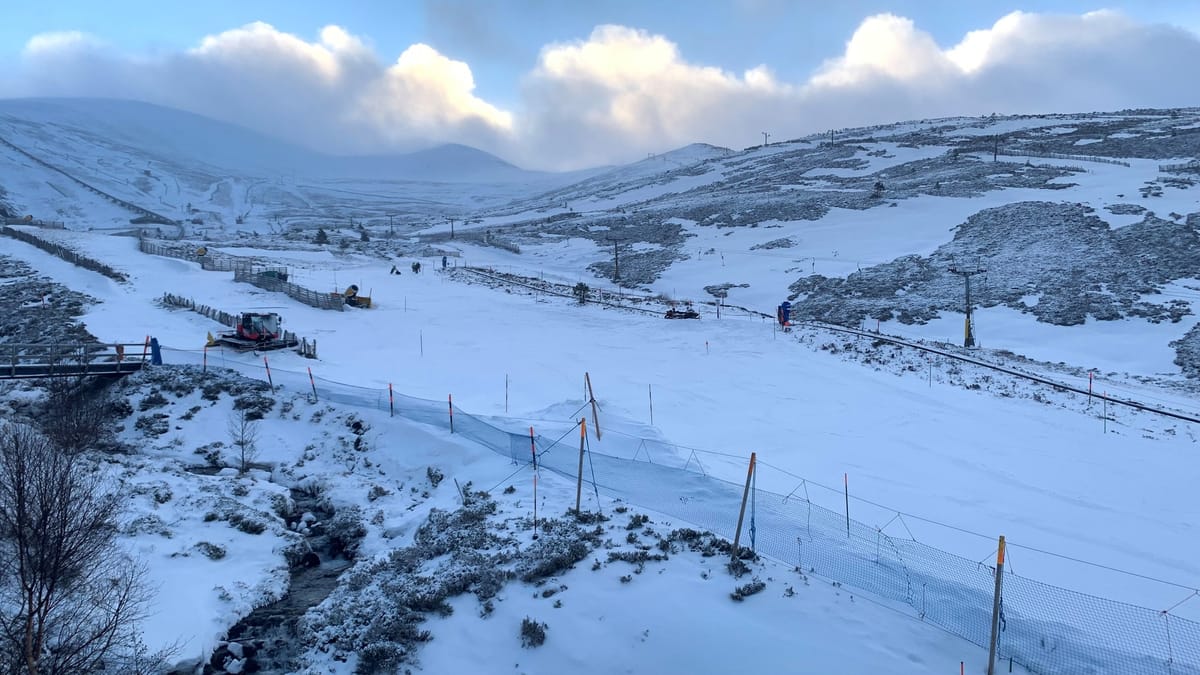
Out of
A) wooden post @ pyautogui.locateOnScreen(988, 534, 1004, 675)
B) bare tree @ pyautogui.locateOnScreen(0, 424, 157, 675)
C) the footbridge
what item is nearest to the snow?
wooden post @ pyautogui.locateOnScreen(988, 534, 1004, 675)

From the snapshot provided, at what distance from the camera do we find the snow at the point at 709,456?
11.4 meters

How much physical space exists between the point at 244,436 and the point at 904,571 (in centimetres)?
2093

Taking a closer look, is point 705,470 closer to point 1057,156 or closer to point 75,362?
point 75,362

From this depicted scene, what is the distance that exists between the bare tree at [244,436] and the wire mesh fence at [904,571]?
27.3 feet

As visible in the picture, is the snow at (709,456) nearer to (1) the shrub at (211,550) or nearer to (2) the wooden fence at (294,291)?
(1) the shrub at (211,550)

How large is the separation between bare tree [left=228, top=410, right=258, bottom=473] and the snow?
2.32ft

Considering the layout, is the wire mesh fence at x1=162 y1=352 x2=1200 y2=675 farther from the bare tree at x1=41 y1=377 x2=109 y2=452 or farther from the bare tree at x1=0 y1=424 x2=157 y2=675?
the bare tree at x1=41 y1=377 x2=109 y2=452

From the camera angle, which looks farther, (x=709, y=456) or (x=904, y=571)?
(x=709, y=456)

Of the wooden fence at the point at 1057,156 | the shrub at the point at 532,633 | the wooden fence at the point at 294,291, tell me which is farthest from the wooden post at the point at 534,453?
the wooden fence at the point at 1057,156

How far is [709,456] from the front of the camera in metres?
18.6

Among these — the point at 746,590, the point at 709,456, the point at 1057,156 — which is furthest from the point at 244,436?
the point at 1057,156

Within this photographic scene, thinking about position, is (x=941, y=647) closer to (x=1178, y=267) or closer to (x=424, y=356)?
(x=424, y=356)

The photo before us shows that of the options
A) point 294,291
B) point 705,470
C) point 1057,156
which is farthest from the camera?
point 1057,156

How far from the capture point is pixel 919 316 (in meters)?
38.8
